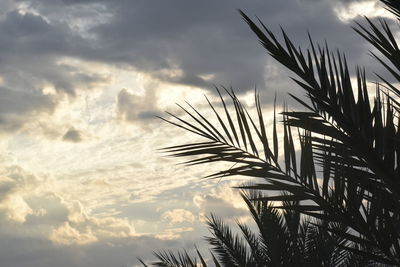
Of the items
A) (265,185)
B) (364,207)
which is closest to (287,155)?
(265,185)

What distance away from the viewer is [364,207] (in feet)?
10.8

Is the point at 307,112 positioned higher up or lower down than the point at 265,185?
higher up

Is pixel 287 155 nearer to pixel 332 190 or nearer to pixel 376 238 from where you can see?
pixel 332 190

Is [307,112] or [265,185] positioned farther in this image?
[307,112]

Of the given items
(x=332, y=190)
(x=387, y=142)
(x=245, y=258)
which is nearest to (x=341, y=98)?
(x=387, y=142)

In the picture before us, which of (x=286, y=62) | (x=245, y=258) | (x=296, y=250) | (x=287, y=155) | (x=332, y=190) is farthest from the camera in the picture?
(x=245, y=258)

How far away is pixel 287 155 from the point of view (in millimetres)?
3695

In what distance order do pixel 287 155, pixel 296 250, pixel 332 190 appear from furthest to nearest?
pixel 296 250 < pixel 287 155 < pixel 332 190

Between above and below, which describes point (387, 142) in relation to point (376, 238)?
above

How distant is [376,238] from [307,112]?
0.97 m

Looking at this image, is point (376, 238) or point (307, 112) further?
point (307, 112)

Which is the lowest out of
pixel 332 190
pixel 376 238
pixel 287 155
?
pixel 376 238

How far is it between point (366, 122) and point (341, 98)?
184mm

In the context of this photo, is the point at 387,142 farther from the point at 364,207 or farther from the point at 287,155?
the point at 287,155
